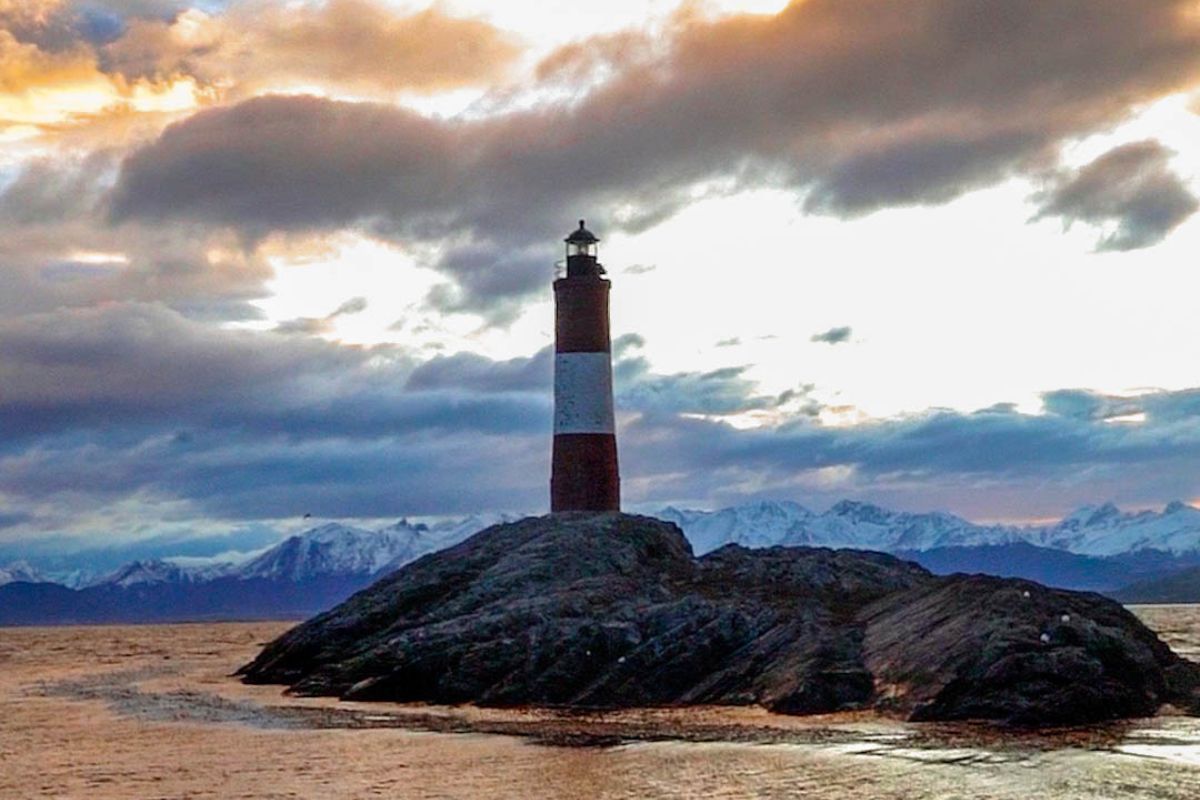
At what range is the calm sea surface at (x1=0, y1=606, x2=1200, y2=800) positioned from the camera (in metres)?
30.1

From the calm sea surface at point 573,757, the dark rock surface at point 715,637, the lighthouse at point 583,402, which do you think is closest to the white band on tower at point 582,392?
the lighthouse at point 583,402

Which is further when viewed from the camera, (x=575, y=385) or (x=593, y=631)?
Answer: (x=575, y=385)

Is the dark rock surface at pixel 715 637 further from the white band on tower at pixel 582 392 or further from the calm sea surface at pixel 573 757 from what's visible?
the white band on tower at pixel 582 392

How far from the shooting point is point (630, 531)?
203ft

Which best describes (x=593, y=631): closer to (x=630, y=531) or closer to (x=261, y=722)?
(x=261, y=722)

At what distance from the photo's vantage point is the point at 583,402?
68375mm

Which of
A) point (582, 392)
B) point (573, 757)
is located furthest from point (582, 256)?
point (573, 757)

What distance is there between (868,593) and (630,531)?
38.2 ft

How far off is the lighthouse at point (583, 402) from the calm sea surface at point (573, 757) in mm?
22446

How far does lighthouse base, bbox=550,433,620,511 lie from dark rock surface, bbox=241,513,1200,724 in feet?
18.5

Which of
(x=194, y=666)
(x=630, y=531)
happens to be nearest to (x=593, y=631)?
(x=630, y=531)

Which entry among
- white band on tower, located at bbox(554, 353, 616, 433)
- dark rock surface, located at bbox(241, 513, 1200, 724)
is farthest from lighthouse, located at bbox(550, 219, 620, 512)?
dark rock surface, located at bbox(241, 513, 1200, 724)

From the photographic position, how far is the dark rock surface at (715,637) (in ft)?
130

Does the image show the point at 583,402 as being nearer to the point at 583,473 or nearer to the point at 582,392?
the point at 582,392
